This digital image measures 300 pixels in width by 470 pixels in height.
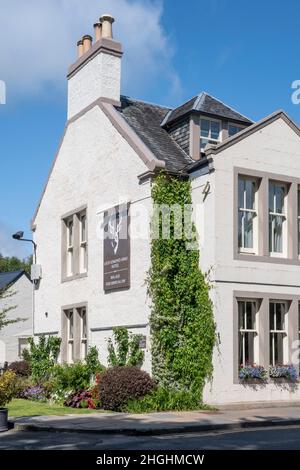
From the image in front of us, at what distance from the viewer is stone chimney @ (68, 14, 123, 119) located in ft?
74.9

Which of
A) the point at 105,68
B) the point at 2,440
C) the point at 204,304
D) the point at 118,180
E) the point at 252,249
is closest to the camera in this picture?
the point at 2,440

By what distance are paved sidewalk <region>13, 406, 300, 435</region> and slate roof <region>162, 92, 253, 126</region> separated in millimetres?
9268

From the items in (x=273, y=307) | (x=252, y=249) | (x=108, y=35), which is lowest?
(x=273, y=307)

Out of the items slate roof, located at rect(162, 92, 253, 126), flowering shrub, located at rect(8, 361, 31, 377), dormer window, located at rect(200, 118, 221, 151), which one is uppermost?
slate roof, located at rect(162, 92, 253, 126)

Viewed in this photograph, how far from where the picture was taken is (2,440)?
12938 millimetres

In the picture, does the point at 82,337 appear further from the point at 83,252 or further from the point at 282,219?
the point at 282,219

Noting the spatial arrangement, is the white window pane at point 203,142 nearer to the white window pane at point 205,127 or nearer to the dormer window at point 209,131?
the dormer window at point 209,131

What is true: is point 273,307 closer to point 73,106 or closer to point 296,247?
point 296,247

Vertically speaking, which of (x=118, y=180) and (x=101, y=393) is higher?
(x=118, y=180)

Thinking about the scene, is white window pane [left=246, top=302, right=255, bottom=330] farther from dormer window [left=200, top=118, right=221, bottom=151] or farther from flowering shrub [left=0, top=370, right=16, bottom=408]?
flowering shrub [left=0, top=370, right=16, bottom=408]

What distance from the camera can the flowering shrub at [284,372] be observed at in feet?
62.0

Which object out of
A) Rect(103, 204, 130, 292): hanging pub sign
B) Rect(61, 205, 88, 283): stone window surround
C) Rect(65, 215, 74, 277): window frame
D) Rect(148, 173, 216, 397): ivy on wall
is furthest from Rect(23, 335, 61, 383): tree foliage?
Rect(148, 173, 216, 397): ivy on wall
